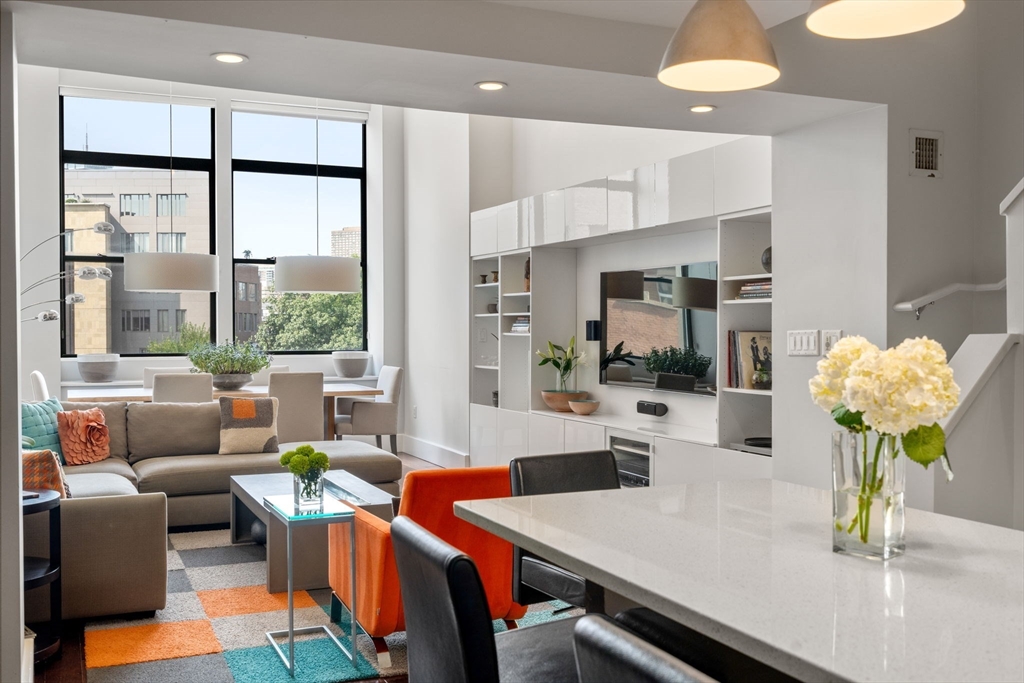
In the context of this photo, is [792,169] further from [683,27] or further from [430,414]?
[430,414]

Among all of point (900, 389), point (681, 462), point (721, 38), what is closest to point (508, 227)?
point (681, 462)

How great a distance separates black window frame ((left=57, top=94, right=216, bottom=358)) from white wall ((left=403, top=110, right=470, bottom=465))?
204 centimetres

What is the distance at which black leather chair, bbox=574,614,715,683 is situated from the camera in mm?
979

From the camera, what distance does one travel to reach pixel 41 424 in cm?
→ 553

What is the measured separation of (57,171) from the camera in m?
8.66

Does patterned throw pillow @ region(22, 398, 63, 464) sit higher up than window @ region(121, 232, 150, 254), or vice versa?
window @ region(121, 232, 150, 254)

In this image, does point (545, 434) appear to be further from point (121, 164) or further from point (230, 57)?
point (121, 164)

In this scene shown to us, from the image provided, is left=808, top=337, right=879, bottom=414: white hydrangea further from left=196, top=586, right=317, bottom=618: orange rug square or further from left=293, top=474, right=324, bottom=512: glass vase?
left=196, top=586, right=317, bottom=618: orange rug square

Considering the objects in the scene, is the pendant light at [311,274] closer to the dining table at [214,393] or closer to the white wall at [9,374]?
the dining table at [214,393]

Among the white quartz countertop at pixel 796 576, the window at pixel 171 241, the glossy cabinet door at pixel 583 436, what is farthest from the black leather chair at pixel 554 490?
the window at pixel 171 241

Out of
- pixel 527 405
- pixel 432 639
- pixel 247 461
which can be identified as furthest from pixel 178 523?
pixel 432 639

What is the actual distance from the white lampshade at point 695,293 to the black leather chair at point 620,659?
4621 millimetres

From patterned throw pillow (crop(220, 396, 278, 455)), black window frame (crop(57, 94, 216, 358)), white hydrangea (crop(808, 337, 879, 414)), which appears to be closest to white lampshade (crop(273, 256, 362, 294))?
patterned throw pillow (crop(220, 396, 278, 455))

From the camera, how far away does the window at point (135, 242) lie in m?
9.40
